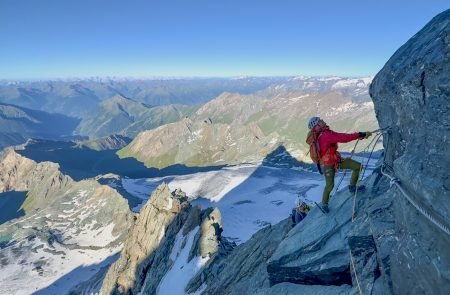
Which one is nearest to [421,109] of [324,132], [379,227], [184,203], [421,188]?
[421,188]

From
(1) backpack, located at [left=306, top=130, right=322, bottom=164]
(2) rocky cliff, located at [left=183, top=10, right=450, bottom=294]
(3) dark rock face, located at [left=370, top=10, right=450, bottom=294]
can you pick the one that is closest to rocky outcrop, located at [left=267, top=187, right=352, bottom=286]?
(2) rocky cliff, located at [left=183, top=10, right=450, bottom=294]

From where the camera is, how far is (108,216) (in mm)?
174375

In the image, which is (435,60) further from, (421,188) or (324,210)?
(324,210)

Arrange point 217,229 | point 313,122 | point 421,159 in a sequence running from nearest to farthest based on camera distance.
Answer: point 421,159 → point 313,122 → point 217,229

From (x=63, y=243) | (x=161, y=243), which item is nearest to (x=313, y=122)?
(x=161, y=243)

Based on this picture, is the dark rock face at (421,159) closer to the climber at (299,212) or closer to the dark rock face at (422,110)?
the dark rock face at (422,110)

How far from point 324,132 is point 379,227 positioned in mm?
4693

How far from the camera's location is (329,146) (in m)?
15.8

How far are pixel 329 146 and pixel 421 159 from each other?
574 cm

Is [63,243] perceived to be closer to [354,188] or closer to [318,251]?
[318,251]

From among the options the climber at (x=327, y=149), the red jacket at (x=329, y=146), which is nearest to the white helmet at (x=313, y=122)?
the climber at (x=327, y=149)

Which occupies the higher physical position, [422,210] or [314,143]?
[314,143]

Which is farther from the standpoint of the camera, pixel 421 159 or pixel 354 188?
pixel 354 188

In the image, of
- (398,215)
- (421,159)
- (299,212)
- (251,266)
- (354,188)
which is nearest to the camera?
(421,159)
